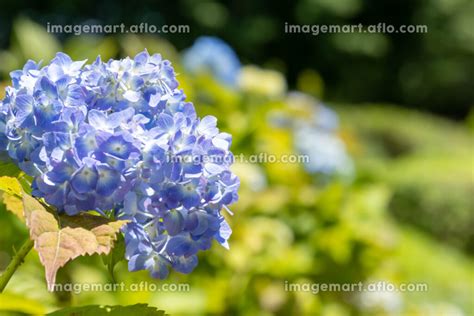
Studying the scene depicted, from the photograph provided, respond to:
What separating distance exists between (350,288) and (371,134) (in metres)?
11.2

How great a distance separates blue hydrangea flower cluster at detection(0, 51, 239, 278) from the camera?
2.83 ft

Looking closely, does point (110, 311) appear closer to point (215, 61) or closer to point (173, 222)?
point (173, 222)

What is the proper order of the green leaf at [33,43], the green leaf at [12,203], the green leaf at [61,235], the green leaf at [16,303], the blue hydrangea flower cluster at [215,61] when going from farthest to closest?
the blue hydrangea flower cluster at [215,61], the green leaf at [33,43], the green leaf at [16,303], the green leaf at [12,203], the green leaf at [61,235]

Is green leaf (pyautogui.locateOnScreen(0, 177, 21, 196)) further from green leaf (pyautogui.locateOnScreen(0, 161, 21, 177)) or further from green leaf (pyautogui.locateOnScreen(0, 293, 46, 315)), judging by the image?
green leaf (pyautogui.locateOnScreen(0, 293, 46, 315))

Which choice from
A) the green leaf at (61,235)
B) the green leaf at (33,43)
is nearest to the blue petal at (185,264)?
the green leaf at (61,235)

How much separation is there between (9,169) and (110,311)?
217 mm

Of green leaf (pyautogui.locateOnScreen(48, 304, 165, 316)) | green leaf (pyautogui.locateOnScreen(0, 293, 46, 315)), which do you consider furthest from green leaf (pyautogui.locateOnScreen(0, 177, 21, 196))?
green leaf (pyautogui.locateOnScreen(0, 293, 46, 315))

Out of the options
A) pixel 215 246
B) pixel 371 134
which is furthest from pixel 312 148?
pixel 371 134

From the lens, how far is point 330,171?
4.33m

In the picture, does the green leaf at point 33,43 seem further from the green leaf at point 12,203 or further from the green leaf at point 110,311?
the green leaf at point 110,311

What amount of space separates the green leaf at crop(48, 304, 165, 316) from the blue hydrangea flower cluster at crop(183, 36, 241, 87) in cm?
303

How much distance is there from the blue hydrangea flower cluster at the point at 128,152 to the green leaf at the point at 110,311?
0.17ft

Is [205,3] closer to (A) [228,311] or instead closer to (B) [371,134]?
(B) [371,134]

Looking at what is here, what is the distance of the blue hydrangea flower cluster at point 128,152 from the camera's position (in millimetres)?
862
